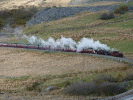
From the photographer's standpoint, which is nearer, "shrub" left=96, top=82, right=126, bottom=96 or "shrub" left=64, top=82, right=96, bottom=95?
"shrub" left=96, top=82, right=126, bottom=96

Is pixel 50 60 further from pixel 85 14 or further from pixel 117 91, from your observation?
pixel 85 14

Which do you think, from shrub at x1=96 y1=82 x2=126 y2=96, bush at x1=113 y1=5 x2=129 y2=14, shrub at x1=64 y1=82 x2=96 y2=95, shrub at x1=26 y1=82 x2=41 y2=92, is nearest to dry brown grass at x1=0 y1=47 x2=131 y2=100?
shrub at x1=26 y1=82 x2=41 y2=92

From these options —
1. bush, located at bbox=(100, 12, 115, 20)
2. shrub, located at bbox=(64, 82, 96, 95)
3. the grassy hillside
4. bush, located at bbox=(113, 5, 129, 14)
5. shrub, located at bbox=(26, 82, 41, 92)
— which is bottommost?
shrub, located at bbox=(26, 82, 41, 92)

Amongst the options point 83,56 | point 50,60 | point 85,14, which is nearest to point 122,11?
point 85,14

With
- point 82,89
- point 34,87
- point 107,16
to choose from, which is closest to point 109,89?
point 82,89

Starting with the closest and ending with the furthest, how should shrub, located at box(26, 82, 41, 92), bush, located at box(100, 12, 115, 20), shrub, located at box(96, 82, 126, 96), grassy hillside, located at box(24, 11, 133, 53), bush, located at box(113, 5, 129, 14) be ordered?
shrub, located at box(96, 82, 126, 96) → shrub, located at box(26, 82, 41, 92) → grassy hillside, located at box(24, 11, 133, 53) → bush, located at box(100, 12, 115, 20) → bush, located at box(113, 5, 129, 14)

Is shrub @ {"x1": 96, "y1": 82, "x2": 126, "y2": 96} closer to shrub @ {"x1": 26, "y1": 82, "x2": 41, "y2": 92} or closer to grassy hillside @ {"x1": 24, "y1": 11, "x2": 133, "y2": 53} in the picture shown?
shrub @ {"x1": 26, "y1": 82, "x2": 41, "y2": 92}

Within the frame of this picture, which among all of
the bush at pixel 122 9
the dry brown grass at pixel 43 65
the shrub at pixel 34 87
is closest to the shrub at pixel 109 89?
the dry brown grass at pixel 43 65

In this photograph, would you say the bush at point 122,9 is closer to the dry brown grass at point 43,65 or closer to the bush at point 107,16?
the bush at point 107,16
